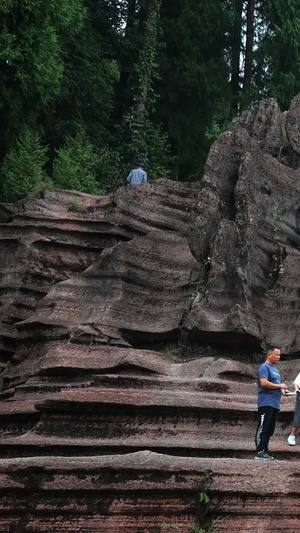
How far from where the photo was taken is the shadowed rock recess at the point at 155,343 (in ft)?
33.4

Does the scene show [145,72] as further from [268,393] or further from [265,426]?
[265,426]

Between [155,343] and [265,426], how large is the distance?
4.62 m

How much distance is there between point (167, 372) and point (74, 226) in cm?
549

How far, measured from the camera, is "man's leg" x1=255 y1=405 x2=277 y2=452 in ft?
37.6

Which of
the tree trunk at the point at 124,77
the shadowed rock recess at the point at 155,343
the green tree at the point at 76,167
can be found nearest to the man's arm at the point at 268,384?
the shadowed rock recess at the point at 155,343

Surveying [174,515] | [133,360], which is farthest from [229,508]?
[133,360]

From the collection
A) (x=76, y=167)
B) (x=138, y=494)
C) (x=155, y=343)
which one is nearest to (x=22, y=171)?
(x=76, y=167)

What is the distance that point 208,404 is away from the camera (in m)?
13.0

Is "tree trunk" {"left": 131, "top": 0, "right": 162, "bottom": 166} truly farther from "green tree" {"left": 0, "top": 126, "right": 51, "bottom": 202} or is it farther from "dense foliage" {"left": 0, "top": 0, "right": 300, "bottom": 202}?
"green tree" {"left": 0, "top": 126, "right": 51, "bottom": 202}

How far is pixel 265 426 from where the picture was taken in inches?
452

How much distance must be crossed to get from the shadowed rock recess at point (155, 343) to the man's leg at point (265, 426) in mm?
572

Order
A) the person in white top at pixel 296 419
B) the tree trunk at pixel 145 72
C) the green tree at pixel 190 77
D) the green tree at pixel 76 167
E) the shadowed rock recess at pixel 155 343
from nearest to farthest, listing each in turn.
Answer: the shadowed rock recess at pixel 155 343
the person in white top at pixel 296 419
the green tree at pixel 76 167
the tree trunk at pixel 145 72
the green tree at pixel 190 77

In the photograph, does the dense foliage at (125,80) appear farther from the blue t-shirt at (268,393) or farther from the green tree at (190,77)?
the blue t-shirt at (268,393)

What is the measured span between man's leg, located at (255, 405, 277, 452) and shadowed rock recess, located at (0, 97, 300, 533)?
57 cm
